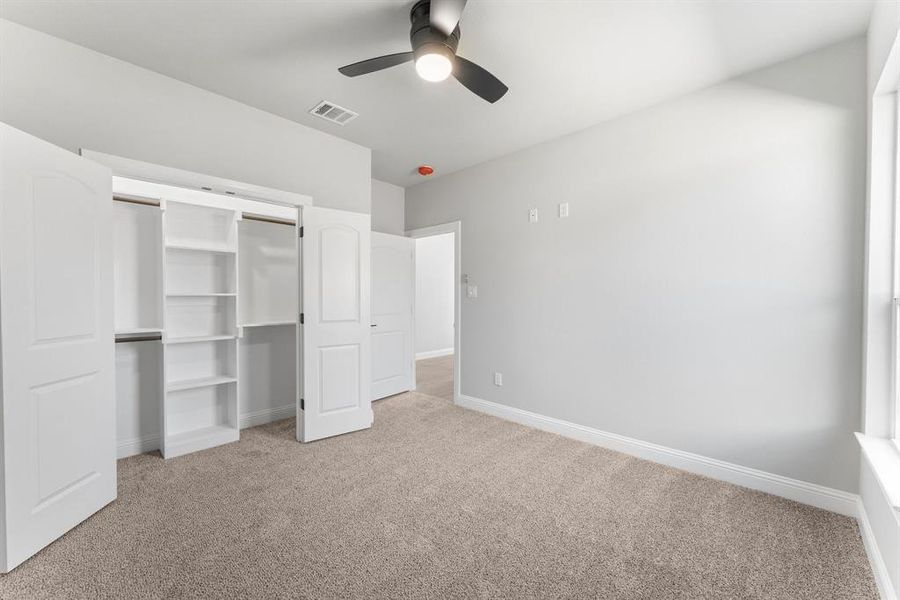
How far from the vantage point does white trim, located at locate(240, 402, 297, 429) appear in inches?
138

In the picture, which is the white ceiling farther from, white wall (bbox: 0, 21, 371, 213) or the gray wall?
the gray wall

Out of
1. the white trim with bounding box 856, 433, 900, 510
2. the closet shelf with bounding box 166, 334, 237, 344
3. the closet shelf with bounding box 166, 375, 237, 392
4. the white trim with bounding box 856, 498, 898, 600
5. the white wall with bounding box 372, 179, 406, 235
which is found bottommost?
the white trim with bounding box 856, 498, 898, 600

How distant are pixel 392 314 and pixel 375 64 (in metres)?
3.10

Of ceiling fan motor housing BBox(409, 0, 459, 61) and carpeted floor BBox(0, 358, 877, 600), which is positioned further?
ceiling fan motor housing BBox(409, 0, 459, 61)

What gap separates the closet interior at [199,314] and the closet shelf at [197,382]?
0.05 ft

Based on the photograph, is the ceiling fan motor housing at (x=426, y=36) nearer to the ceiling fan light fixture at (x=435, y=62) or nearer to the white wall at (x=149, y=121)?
the ceiling fan light fixture at (x=435, y=62)

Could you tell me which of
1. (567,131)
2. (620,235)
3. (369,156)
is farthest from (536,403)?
(369,156)

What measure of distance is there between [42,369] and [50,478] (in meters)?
0.54

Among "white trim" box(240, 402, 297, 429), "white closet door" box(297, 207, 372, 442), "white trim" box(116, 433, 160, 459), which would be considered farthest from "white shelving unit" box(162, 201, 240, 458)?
"white closet door" box(297, 207, 372, 442)

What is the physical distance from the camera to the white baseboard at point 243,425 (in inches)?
111

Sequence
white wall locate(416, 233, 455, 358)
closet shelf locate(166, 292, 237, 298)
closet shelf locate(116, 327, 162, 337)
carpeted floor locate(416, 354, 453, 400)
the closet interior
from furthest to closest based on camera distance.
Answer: white wall locate(416, 233, 455, 358), carpeted floor locate(416, 354, 453, 400), closet shelf locate(166, 292, 237, 298), the closet interior, closet shelf locate(116, 327, 162, 337)

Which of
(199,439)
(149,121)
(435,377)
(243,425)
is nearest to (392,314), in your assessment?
(435,377)

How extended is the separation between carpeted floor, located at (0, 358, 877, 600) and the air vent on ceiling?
8.93ft

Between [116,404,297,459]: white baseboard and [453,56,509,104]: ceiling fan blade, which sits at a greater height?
[453,56,509,104]: ceiling fan blade
